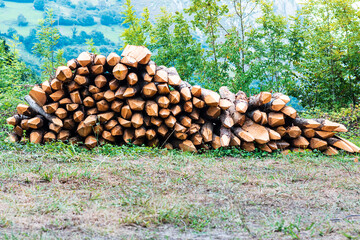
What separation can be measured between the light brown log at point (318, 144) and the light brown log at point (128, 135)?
8.46 ft

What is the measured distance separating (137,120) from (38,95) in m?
1.44

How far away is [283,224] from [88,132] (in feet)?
10.5

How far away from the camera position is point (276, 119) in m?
4.31

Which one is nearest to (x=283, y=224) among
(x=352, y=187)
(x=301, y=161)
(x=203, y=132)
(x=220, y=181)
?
(x=220, y=181)

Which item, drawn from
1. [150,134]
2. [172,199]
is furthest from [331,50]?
[172,199]

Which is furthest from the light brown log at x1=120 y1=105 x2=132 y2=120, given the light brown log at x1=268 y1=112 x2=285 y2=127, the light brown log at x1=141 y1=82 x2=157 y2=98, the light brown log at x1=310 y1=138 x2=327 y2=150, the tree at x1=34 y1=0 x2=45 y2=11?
the tree at x1=34 y1=0 x2=45 y2=11

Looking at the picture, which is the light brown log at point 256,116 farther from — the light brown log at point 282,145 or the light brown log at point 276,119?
the light brown log at point 282,145

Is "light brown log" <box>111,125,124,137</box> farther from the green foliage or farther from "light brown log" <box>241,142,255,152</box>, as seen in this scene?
the green foliage

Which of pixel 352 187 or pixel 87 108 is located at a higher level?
pixel 87 108

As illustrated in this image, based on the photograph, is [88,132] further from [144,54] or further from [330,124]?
[330,124]

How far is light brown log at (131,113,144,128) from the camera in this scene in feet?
13.5

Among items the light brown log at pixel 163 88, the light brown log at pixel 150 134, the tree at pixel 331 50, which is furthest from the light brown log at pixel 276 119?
the tree at pixel 331 50

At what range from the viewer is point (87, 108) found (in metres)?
4.39

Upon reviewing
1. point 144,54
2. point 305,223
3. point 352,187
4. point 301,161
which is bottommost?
point 301,161
